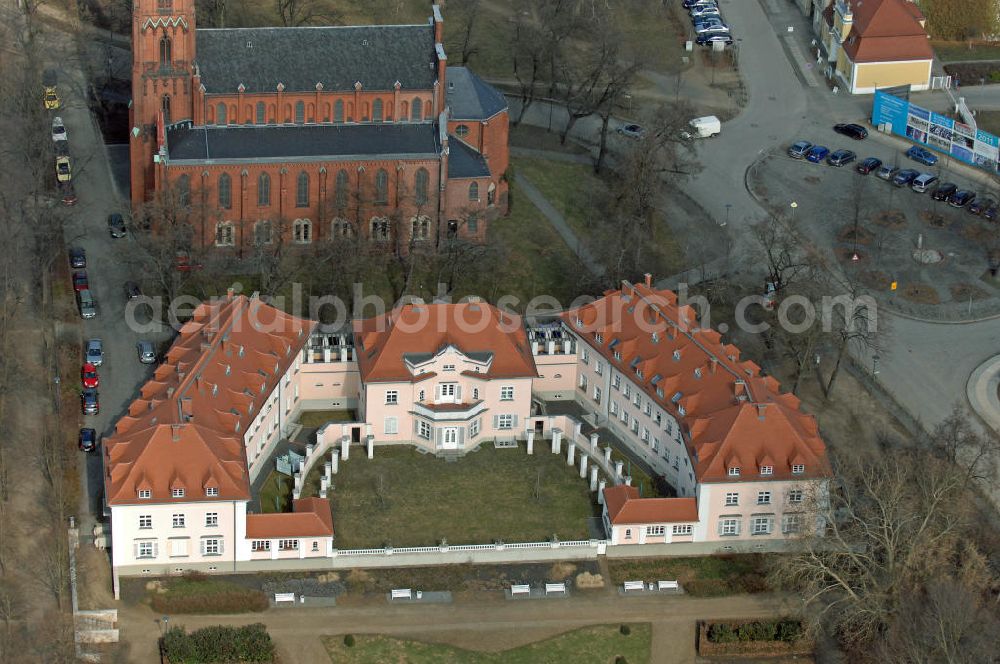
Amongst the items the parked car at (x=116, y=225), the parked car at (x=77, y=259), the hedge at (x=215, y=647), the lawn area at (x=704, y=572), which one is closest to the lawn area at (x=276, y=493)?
the hedge at (x=215, y=647)

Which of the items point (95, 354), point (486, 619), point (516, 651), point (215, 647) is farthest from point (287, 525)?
point (95, 354)

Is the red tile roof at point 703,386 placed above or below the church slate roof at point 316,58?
below

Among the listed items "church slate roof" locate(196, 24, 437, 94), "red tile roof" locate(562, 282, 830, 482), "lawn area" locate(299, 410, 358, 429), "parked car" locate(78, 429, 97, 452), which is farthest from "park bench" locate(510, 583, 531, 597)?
"church slate roof" locate(196, 24, 437, 94)

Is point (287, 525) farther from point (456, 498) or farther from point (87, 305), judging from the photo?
point (87, 305)

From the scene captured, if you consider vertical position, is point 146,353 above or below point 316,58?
below

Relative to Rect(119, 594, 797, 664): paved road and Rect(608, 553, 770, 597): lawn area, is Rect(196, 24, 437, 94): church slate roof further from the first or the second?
Rect(119, 594, 797, 664): paved road

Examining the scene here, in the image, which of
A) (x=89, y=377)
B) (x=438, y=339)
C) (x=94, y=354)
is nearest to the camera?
(x=438, y=339)

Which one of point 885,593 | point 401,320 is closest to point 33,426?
point 401,320

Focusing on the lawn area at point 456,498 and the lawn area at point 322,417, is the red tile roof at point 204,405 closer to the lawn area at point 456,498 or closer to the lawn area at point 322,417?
the lawn area at point 322,417
